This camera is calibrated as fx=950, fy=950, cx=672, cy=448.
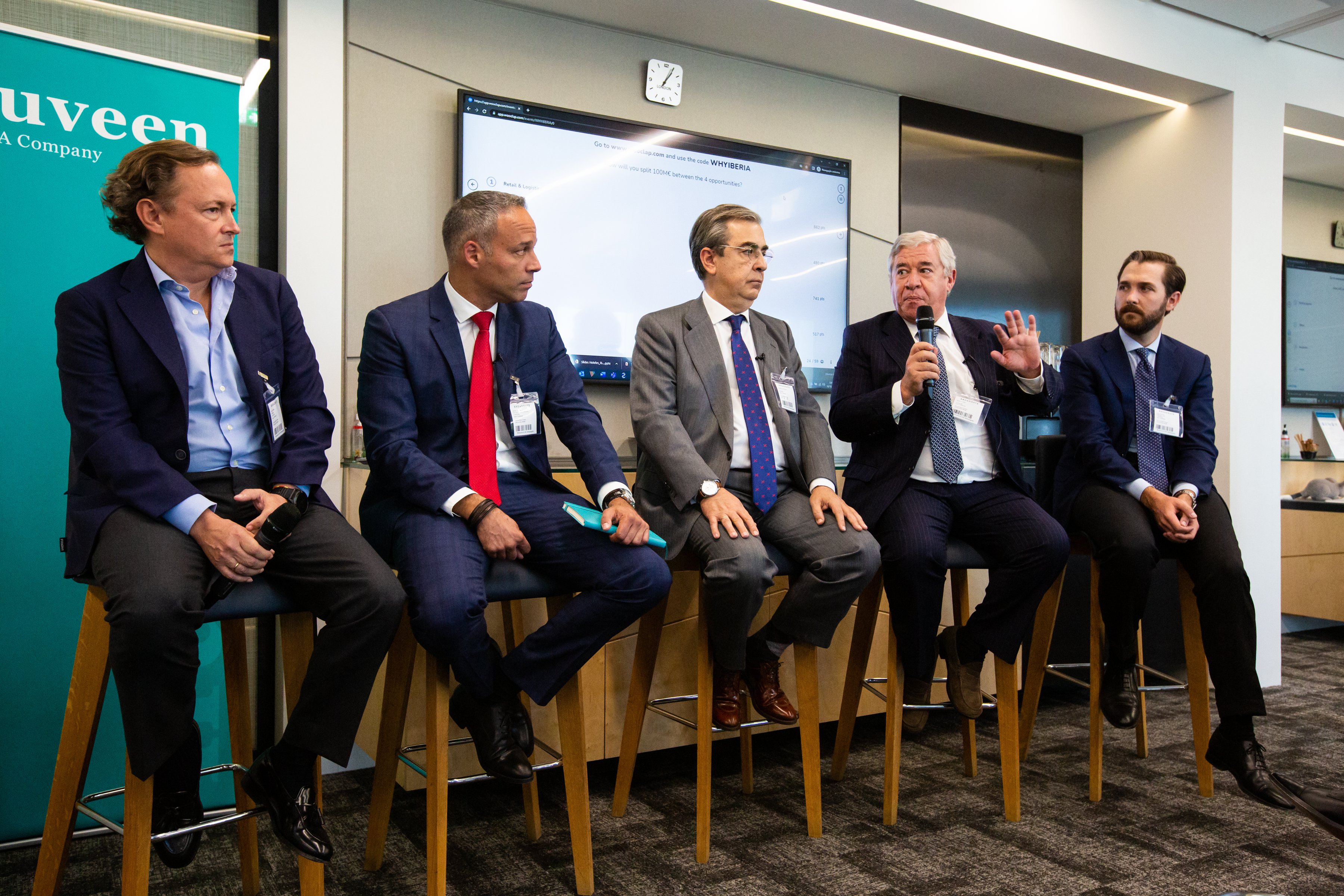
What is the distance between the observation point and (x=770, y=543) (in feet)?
8.15

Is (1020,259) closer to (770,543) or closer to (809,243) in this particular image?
(809,243)

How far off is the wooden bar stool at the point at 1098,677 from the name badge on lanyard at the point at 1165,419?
397mm

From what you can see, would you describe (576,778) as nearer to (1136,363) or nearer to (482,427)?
(482,427)

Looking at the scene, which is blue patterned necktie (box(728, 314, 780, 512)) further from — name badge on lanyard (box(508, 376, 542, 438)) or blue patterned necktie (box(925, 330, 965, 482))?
name badge on lanyard (box(508, 376, 542, 438))

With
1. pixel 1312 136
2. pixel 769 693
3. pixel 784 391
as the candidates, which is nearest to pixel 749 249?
pixel 784 391

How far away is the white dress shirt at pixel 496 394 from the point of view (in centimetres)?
227

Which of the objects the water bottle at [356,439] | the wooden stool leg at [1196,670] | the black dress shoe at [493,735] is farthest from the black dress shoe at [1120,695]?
the water bottle at [356,439]

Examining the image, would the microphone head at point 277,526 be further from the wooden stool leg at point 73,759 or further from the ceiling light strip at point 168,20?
the ceiling light strip at point 168,20

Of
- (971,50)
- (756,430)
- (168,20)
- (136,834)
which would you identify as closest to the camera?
(136,834)

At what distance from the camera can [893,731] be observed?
8.15ft

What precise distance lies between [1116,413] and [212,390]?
2504 millimetres

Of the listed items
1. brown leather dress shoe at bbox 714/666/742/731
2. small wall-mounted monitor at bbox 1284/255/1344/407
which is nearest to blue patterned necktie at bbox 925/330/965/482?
brown leather dress shoe at bbox 714/666/742/731

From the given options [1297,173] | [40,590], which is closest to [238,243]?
[40,590]

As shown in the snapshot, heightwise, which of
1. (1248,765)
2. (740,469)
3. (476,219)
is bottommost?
(1248,765)
